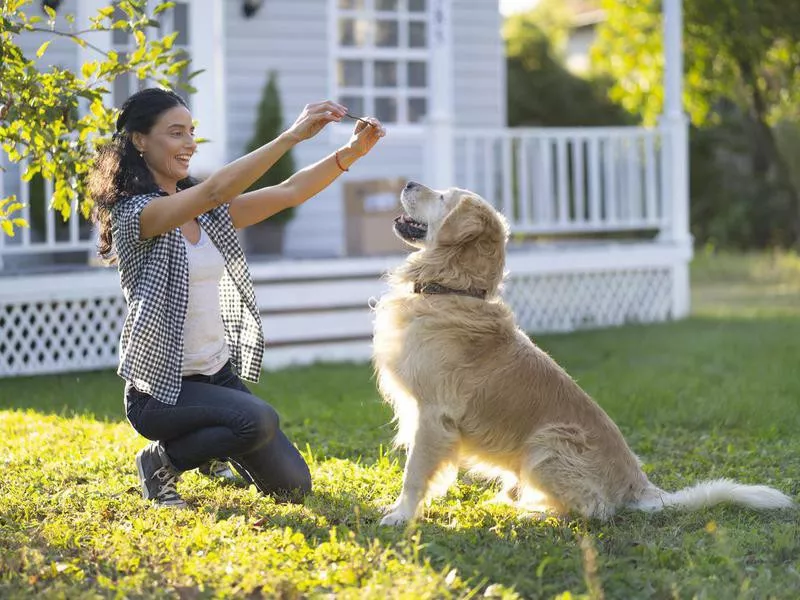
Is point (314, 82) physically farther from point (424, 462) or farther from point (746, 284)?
point (424, 462)

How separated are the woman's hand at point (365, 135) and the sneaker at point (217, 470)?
5.05 ft

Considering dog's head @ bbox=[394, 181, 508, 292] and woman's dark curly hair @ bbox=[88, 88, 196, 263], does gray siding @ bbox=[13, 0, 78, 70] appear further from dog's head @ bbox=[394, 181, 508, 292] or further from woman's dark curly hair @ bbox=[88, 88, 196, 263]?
dog's head @ bbox=[394, 181, 508, 292]

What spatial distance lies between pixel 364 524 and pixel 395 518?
0.12 metres

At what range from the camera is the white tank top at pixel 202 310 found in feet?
15.0

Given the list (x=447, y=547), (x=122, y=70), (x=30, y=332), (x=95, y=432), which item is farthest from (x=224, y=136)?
(x=447, y=547)

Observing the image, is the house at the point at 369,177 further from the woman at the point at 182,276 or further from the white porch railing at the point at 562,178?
the woman at the point at 182,276

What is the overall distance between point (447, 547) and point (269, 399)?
3361 mm

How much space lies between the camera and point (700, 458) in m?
5.50

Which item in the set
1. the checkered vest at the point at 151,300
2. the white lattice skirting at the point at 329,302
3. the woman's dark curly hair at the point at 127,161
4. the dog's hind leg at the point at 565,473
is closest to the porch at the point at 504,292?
the white lattice skirting at the point at 329,302

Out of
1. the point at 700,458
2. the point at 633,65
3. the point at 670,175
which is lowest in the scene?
the point at 700,458

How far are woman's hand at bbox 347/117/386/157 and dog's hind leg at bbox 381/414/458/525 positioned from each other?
1169 millimetres

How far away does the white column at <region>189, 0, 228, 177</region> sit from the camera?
400 inches

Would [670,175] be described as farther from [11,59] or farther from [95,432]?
[11,59]

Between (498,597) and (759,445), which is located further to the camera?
(759,445)
